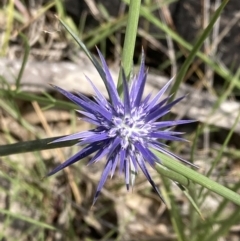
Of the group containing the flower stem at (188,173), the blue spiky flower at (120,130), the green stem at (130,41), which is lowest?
Result: the flower stem at (188,173)

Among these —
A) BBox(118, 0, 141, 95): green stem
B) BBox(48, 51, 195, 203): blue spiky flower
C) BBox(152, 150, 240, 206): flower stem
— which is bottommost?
BBox(152, 150, 240, 206): flower stem

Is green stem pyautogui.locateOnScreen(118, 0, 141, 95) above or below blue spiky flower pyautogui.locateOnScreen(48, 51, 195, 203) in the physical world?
above

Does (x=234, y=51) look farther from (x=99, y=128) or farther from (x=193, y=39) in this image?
(x=99, y=128)

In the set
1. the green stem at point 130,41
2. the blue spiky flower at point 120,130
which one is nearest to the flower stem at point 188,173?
the blue spiky flower at point 120,130

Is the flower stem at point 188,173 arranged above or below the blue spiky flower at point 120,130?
below

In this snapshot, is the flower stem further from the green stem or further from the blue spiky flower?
the green stem

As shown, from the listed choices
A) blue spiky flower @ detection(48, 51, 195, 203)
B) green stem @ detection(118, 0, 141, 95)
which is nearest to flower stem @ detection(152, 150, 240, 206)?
blue spiky flower @ detection(48, 51, 195, 203)

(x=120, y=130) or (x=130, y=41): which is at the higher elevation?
(x=130, y=41)

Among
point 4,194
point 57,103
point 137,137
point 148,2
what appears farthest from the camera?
point 4,194

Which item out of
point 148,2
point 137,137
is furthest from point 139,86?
point 148,2

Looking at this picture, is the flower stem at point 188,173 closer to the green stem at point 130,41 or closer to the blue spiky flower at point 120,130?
the blue spiky flower at point 120,130

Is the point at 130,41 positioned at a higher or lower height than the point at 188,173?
higher
